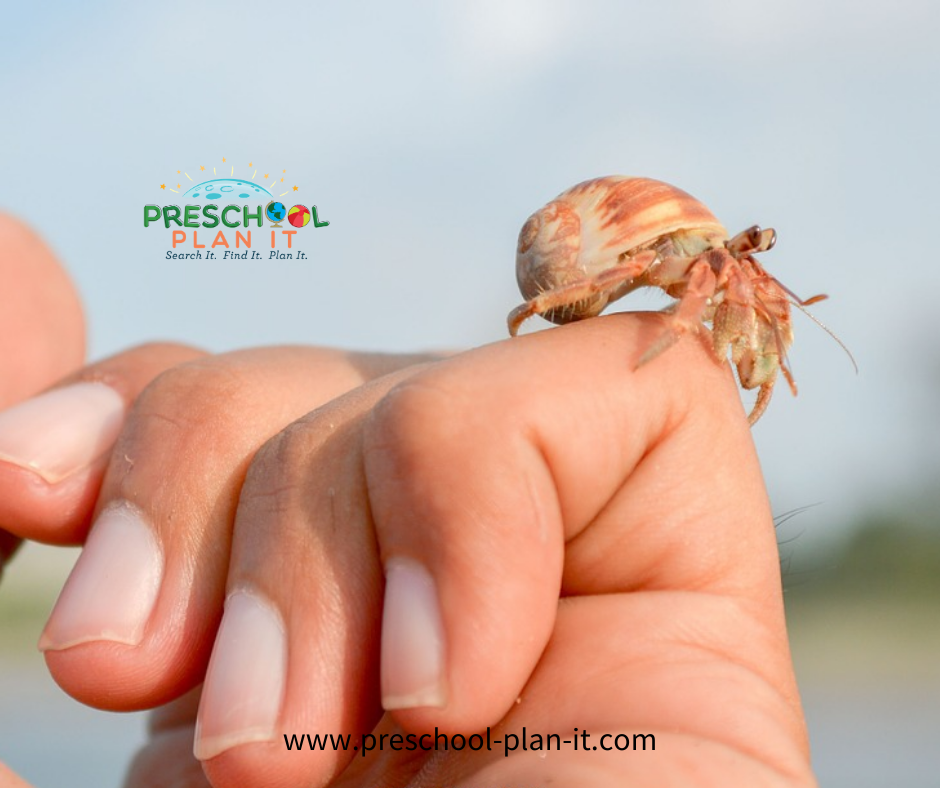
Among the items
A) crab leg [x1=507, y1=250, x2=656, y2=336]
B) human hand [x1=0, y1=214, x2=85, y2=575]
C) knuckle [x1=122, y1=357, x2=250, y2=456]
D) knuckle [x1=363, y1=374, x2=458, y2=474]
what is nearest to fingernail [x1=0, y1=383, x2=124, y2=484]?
knuckle [x1=122, y1=357, x2=250, y2=456]

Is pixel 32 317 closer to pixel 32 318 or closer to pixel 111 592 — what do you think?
pixel 32 318

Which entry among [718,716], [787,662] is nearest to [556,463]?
[718,716]

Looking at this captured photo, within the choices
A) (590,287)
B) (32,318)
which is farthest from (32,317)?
(590,287)

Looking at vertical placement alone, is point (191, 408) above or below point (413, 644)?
above

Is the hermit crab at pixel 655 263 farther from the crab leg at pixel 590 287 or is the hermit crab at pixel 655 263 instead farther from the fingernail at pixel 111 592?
the fingernail at pixel 111 592

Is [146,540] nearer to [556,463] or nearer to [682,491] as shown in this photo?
[556,463]

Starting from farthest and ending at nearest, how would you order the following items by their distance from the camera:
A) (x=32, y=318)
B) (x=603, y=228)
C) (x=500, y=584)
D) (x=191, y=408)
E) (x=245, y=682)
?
(x=32, y=318) → (x=191, y=408) → (x=603, y=228) → (x=245, y=682) → (x=500, y=584)

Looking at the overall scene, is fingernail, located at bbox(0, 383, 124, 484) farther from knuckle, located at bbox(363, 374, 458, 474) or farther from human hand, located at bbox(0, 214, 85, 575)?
knuckle, located at bbox(363, 374, 458, 474)
